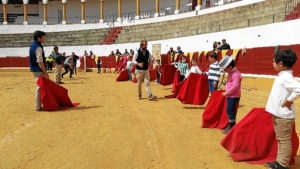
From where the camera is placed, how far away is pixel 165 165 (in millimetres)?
3393

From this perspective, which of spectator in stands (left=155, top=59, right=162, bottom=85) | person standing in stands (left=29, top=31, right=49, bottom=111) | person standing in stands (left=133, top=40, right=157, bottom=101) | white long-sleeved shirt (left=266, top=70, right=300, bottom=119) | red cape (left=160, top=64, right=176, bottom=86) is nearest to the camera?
white long-sleeved shirt (left=266, top=70, right=300, bottom=119)

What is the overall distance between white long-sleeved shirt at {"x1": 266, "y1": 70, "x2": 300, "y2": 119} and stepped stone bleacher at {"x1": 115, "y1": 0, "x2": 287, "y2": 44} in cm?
1213

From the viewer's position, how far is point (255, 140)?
352 cm

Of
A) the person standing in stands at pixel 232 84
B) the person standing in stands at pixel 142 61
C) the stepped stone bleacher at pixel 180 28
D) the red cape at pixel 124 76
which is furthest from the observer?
the stepped stone bleacher at pixel 180 28

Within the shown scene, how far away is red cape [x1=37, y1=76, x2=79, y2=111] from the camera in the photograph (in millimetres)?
6457

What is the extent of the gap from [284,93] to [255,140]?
Answer: 2.46 feet

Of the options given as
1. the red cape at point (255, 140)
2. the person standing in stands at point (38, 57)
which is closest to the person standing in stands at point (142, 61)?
the person standing in stands at point (38, 57)

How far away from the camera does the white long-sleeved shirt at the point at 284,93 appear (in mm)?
2900

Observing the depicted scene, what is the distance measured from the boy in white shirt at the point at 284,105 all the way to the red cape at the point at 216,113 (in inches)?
74.3

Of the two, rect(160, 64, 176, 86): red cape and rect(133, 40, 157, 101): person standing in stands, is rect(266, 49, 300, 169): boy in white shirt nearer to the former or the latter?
rect(133, 40, 157, 101): person standing in stands

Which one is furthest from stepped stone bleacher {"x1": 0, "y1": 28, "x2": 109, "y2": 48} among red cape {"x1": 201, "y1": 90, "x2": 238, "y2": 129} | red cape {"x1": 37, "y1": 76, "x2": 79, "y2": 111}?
red cape {"x1": 201, "y1": 90, "x2": 238, "y2": 129}

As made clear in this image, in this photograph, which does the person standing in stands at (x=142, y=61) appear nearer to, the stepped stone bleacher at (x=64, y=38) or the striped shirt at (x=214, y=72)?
the striped shirt at (x=214, y=72)

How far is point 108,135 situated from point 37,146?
100 cm

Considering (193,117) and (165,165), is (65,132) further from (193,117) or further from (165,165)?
(193,117)
